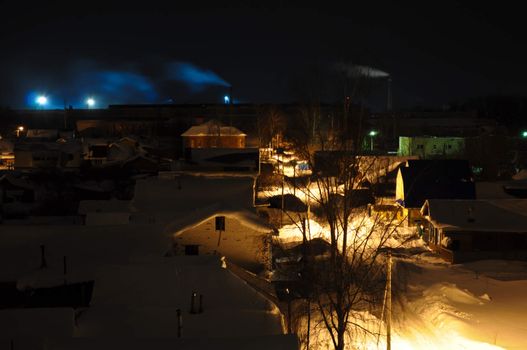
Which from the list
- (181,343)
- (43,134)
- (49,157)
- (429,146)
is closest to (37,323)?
(181,343)

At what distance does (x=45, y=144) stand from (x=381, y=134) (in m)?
20.2

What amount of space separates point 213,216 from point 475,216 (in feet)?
24.3

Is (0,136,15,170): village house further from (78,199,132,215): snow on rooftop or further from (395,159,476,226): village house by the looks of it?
(395,159,476,226): village house

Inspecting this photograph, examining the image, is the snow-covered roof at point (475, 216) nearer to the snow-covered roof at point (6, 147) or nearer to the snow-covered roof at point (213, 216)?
the snow-covered roof at point (213, 216)

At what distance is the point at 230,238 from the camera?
1166 cm

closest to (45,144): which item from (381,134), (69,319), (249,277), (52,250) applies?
(381,134)

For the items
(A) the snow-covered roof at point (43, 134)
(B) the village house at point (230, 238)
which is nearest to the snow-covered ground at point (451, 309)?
(B) the village house at point (230, 238)

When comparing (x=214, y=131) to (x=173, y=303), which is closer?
(x=173, y=303)

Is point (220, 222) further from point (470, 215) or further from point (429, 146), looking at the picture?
point (429, 146)

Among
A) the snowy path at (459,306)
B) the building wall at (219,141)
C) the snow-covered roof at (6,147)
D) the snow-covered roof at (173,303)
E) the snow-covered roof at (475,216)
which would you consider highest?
the building wall at (219,141)

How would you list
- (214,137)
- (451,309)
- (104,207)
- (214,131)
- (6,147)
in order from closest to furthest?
(451,309)
(104,207)
(214,137)
(214,131)
(6,147)

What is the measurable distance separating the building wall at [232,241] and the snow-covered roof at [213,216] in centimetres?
7

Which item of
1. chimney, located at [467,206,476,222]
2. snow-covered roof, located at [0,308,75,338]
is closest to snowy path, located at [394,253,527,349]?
chimney, located at [467,206,476,222]

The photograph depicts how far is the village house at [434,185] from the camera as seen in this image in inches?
690
